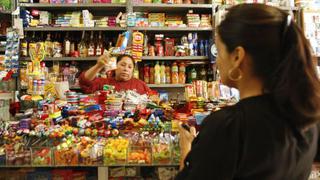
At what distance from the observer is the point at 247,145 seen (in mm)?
807

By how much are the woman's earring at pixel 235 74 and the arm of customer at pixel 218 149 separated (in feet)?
0.34

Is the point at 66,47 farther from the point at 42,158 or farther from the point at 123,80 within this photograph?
the point at 42,158

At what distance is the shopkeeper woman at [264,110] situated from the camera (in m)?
0.81

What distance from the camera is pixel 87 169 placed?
5.66ft

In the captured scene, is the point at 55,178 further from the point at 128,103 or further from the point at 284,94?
the point at 284,94

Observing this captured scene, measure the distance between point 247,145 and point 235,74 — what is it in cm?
18

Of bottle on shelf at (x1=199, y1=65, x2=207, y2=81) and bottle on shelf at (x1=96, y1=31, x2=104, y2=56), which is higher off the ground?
bottle on shelf at (x1=96, y1=31, x2=104, y2=56)

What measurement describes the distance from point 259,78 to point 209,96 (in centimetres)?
188

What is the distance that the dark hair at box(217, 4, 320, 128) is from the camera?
817mm

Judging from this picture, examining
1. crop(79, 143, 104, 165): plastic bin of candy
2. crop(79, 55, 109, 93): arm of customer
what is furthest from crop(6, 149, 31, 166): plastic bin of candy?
crop(79, 55, 109, 93): arm of customer

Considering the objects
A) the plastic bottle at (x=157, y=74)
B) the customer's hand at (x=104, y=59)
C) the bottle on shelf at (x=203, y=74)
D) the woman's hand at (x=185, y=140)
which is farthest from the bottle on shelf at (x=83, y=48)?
the woman's hand at (x=185, y=140)

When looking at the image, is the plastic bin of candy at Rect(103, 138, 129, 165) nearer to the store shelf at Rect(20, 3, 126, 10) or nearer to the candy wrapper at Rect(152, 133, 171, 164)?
the candy wrapper at Rect(152, 133, 171, 164)

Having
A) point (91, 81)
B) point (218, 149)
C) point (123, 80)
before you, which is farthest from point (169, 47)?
point (218, 149)

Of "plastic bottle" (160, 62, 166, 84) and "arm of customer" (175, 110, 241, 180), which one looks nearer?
"arm of customer" (175, 110, 241, 180)
